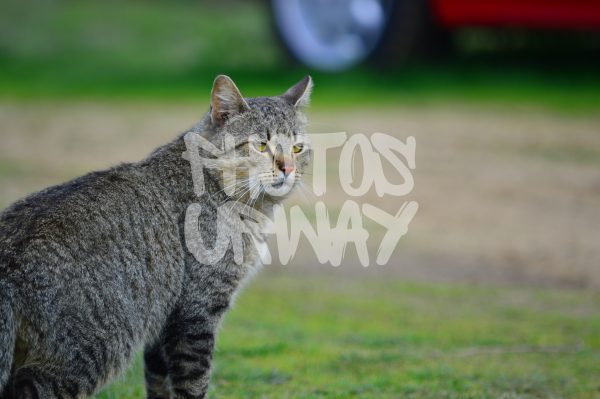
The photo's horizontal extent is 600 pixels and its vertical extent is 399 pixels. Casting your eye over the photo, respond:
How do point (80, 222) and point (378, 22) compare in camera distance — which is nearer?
point (80, 222)

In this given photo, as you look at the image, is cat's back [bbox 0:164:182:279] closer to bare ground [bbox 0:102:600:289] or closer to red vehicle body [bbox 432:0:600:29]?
bare ground [bbox 0:102:600:289]

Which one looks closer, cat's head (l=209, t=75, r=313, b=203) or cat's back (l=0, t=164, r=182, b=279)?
cat's back (l=0, t=164, r=182, b=279)

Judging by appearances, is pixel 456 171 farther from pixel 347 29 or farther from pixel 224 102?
pixel 224 102

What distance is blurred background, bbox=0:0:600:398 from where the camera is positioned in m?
6.99

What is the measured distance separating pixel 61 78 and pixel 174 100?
228 centimetres

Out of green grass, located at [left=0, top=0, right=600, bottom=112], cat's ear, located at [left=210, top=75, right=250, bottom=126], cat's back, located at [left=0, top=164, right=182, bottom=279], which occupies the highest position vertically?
green grass, located at [left=0, top=0, right=600, bottom=112]

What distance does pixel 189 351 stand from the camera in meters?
5.46

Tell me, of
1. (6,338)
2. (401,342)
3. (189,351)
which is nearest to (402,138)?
(401,342)

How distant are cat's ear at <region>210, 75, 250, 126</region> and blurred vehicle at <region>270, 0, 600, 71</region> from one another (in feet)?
24.7

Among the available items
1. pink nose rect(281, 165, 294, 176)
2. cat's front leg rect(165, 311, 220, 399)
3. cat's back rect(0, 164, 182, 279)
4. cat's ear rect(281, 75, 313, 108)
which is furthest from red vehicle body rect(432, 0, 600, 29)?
cat's front leg rect(165, 311, 220, 399)

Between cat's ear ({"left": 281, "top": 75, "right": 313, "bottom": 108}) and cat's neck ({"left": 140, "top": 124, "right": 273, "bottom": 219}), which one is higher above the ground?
cat's ear ({"left": 281, "top": 75, "right": 313, "bottom": 108})

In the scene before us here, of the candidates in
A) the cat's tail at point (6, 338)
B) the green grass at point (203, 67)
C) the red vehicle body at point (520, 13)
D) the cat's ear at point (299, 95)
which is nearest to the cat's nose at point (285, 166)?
the cat's ear at point (299, 95)

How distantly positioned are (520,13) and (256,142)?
7.73m

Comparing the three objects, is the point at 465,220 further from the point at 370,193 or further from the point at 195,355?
the point at 195,355
